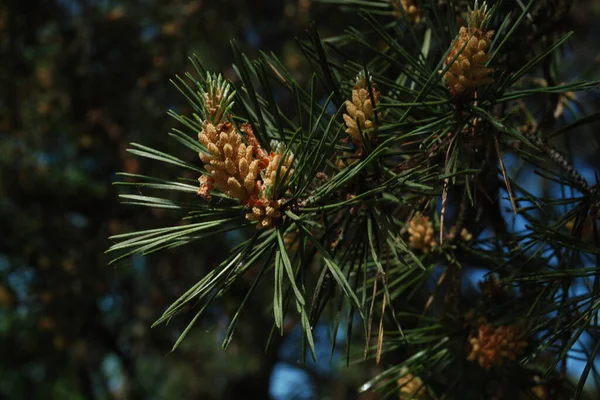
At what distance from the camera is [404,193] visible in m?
0.88

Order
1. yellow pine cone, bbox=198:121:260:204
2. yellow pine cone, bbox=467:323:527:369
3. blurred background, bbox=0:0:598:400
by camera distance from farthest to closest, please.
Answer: blurred background, bbox=0:0:598:400, yellow pine cone, bbox=467:323:527:369, yellow pine cone, bbox=198:121:260:204

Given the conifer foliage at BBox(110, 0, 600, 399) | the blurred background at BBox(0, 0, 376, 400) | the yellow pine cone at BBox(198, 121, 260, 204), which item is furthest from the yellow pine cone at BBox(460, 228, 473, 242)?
the blurred background at BBox(0, 0, 376, 400)

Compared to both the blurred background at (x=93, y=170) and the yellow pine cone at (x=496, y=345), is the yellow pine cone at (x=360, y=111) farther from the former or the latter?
the blurred background at (x=93, y=170)

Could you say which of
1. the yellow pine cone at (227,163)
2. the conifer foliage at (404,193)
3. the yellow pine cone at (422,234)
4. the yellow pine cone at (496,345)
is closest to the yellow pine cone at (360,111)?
the conifer foliage at (404,193)

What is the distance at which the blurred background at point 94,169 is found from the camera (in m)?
2.39

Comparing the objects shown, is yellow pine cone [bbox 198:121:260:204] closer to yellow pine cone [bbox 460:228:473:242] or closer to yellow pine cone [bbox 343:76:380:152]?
yellow pine cone [bbox 343:76:380:152]

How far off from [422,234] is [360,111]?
0.92 ft

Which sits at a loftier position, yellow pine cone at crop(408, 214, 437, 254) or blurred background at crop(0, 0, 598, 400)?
blurred background at crop(0, 0, 598, 400)

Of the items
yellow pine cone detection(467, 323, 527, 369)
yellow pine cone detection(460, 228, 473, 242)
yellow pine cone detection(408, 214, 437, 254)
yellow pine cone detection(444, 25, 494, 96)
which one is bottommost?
yellow pine cone detection(467, 323, 527, 369)

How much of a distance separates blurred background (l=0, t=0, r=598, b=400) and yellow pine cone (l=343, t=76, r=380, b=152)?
1.49 m

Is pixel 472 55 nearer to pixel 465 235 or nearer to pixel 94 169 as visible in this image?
pixel 465 235

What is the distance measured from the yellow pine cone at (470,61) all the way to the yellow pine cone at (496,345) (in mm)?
340

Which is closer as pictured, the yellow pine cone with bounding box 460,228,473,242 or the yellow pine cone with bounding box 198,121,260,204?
the yellow pine cone with bounding box 198,121,260,204

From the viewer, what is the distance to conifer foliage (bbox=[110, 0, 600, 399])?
715 mm
